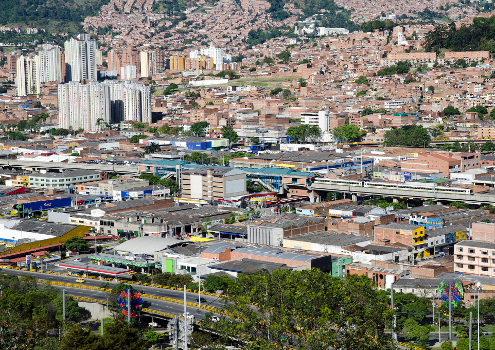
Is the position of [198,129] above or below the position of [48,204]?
above

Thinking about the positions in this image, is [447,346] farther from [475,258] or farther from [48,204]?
[48,204]

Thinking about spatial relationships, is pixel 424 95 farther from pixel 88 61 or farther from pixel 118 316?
pixel 118 316

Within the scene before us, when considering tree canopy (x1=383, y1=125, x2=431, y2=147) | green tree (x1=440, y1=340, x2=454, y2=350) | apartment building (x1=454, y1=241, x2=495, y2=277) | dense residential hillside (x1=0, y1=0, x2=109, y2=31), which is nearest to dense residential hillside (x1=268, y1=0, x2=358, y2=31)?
dense residential hillside (x1=0, y1=0, x2=109, y2=31)

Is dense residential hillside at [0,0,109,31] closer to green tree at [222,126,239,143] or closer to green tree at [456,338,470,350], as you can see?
green tree at [222,126,239,143]

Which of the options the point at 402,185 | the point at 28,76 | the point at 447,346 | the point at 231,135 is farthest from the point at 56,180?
the point at 28,76

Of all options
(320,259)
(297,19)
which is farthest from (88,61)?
(320,259)

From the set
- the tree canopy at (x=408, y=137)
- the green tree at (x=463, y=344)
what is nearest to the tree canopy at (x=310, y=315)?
the green tree at (x=463, y=344)

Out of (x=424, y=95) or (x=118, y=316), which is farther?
(x=424, y=95)
